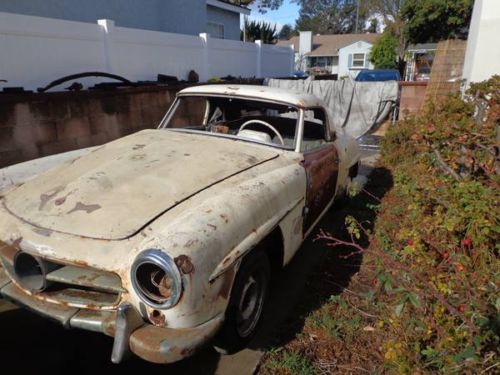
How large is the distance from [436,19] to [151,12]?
2090cm

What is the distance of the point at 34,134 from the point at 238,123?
3.29 metres

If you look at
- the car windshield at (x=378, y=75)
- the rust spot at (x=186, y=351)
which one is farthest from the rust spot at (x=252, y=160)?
the car windshield at (x=378, y=75)

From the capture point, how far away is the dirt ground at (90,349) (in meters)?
2.35

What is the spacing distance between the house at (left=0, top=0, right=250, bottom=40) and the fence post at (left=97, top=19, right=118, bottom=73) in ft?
6.18

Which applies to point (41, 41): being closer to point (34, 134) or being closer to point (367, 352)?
point (34, 134)

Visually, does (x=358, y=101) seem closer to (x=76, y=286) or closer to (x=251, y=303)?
(x=251, y=303)

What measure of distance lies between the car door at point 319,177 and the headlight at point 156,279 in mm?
1484

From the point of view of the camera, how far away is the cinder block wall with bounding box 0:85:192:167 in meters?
5.35

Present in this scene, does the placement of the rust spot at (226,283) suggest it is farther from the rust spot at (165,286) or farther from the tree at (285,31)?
the tree at (285,31)

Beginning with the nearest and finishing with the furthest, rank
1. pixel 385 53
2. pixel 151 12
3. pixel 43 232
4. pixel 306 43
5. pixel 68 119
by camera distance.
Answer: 1. pixel 43 232
2. pixel 68 119
3. pixel 151 12
4. pixel 385 53
5. pixel 306 43

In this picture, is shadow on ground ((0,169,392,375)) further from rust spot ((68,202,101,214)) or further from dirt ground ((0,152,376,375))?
rust spot ((68,202,101,214))

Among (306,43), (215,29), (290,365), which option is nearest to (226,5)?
(215,29)

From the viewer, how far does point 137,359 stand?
2436 mm

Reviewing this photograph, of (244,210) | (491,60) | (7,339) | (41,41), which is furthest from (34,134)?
(491,60)
